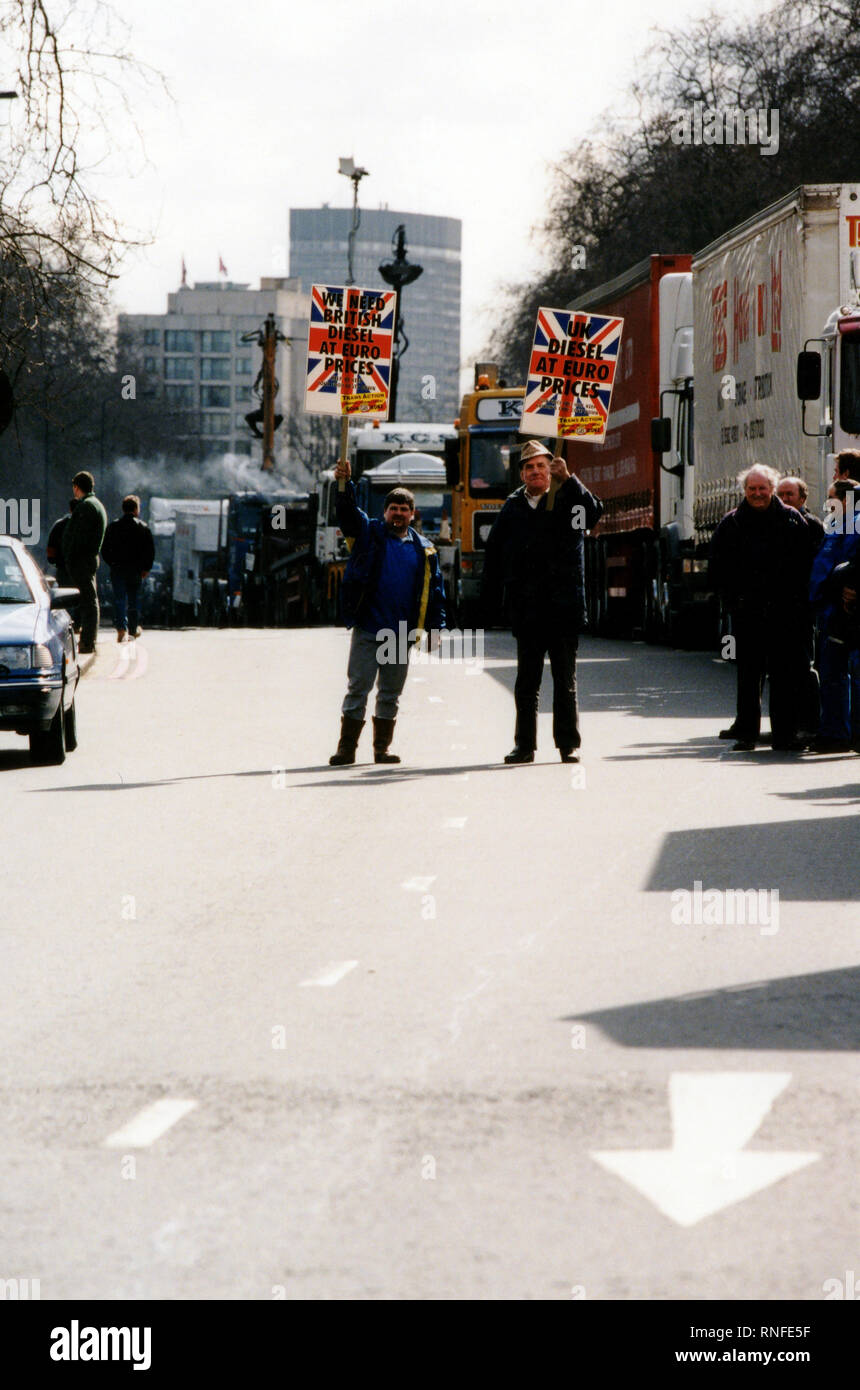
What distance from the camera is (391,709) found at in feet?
48.2

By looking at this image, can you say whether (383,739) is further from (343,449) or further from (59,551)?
(59,551)

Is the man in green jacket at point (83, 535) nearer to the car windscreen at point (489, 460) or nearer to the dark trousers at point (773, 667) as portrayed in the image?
the dark trousers at point (773, 667)

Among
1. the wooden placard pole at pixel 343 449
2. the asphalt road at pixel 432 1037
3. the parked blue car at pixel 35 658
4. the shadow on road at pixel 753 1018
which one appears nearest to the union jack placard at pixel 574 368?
the wooden placard pole at pixel 343 449

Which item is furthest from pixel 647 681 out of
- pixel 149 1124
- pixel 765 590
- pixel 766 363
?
pixel 149 1124

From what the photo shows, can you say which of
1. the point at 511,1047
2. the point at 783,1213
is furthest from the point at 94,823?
the point at 783,1213

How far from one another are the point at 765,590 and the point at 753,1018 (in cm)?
857

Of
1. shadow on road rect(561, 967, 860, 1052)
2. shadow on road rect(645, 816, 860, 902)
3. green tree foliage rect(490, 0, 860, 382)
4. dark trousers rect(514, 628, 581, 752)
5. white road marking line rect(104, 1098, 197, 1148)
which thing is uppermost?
green tree foliage rect(490, 0, 860, 382)

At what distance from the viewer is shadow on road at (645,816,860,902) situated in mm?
9289

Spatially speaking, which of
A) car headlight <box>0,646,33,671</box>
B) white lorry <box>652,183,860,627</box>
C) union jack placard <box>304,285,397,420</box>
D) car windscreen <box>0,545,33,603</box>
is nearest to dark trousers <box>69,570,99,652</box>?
union jack placard <box>304,285,397,420</box>

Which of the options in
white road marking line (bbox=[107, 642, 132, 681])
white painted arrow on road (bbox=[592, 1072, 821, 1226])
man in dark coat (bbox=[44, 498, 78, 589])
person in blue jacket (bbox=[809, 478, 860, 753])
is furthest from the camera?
man in dark coat (bbox=[44, 498, 78, 589])

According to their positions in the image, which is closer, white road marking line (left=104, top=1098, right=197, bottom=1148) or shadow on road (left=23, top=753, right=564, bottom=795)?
white road marking line (left=104, top=1098, right=197, bottom=1148)

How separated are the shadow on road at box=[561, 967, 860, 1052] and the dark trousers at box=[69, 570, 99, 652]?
1829 centimetres

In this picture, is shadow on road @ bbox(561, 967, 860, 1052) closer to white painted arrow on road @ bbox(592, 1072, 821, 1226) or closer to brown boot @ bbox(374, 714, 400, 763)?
white painted arrow on road @ bbox(592, 1072, 821, 1226)
